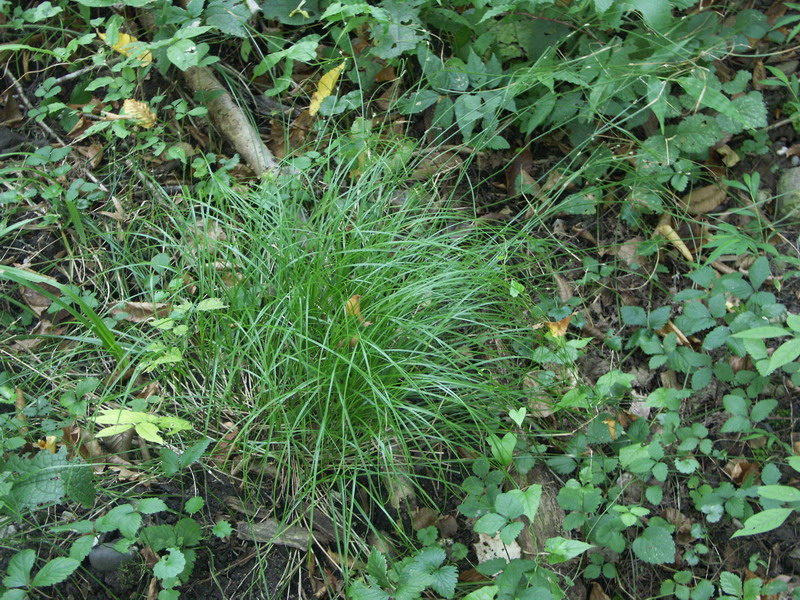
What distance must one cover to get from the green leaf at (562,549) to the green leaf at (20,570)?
50.3 inches

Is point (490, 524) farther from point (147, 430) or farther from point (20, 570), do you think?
point (20, 570)

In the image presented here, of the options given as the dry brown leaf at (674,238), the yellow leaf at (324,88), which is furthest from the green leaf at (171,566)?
the dry brown leaf at (674,238)

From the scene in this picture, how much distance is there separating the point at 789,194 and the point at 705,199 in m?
0.35

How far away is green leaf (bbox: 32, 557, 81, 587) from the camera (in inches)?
62.4

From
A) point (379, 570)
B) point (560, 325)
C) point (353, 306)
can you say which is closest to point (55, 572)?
point (379, 570)

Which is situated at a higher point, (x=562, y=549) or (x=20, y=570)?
(x=20, y=570)

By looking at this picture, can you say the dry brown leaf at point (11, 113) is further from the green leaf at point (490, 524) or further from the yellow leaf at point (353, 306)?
the green leaf at point (490, 524)

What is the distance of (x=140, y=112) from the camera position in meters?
2.82

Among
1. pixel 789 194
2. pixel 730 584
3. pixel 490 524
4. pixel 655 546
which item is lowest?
pixel 730 584

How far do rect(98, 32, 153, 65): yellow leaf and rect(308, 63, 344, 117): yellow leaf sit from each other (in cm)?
71

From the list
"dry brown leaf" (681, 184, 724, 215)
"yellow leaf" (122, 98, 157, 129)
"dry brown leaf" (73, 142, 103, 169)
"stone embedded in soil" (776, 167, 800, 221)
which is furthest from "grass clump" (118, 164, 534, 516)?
"stone embedded in soil" (776, 167, 800, 221)

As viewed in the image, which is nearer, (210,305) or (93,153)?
(210,305)

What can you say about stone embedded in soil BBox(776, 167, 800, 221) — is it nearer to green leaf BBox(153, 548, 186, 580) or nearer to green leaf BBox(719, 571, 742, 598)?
green leaf BBox(719, 571, 742, 598)

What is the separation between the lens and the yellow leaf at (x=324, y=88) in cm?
282
